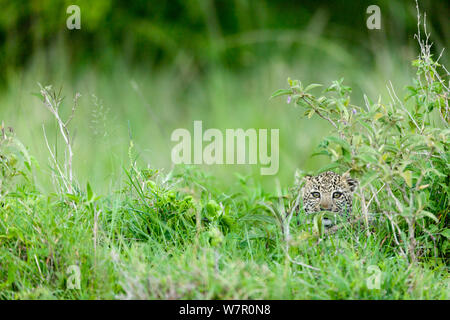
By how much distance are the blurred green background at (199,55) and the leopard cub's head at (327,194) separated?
222cm

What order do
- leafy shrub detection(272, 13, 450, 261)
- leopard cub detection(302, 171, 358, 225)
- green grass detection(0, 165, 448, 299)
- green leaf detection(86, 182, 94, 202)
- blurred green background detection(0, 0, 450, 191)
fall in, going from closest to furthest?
green grass detection(0, 165, 448, 299) < leafy shrub detection(272, 13, 450, 261) < green leaf detection(86, 182, 94, 202) < leopard cub detection(302, 171, 358, 225) < blurred green background detection(0, 0, 450, 191)

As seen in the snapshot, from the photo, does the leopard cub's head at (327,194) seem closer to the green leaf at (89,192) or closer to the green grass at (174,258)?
the green grass at (174,258)

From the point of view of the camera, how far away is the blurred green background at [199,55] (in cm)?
716

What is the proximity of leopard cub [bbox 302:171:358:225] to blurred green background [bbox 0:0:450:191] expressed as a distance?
2214 mm

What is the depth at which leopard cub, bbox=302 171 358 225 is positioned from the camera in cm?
417

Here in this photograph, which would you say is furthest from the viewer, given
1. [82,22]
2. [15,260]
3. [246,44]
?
[246,44]

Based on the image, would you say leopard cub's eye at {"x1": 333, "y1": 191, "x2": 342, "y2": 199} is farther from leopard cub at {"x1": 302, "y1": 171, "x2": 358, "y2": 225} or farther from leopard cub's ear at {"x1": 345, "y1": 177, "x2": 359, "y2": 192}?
leopard cub's ear at {"x1": 345, "y1": 177, "x2": 359, "y2": 192}

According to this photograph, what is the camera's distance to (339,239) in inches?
142

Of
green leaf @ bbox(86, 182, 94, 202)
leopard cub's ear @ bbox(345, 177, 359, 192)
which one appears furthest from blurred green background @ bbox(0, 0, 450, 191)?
green leaf @ bbox(86, 182, 94, 202)

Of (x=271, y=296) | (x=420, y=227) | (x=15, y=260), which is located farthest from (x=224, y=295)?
(x=420, y=227)
